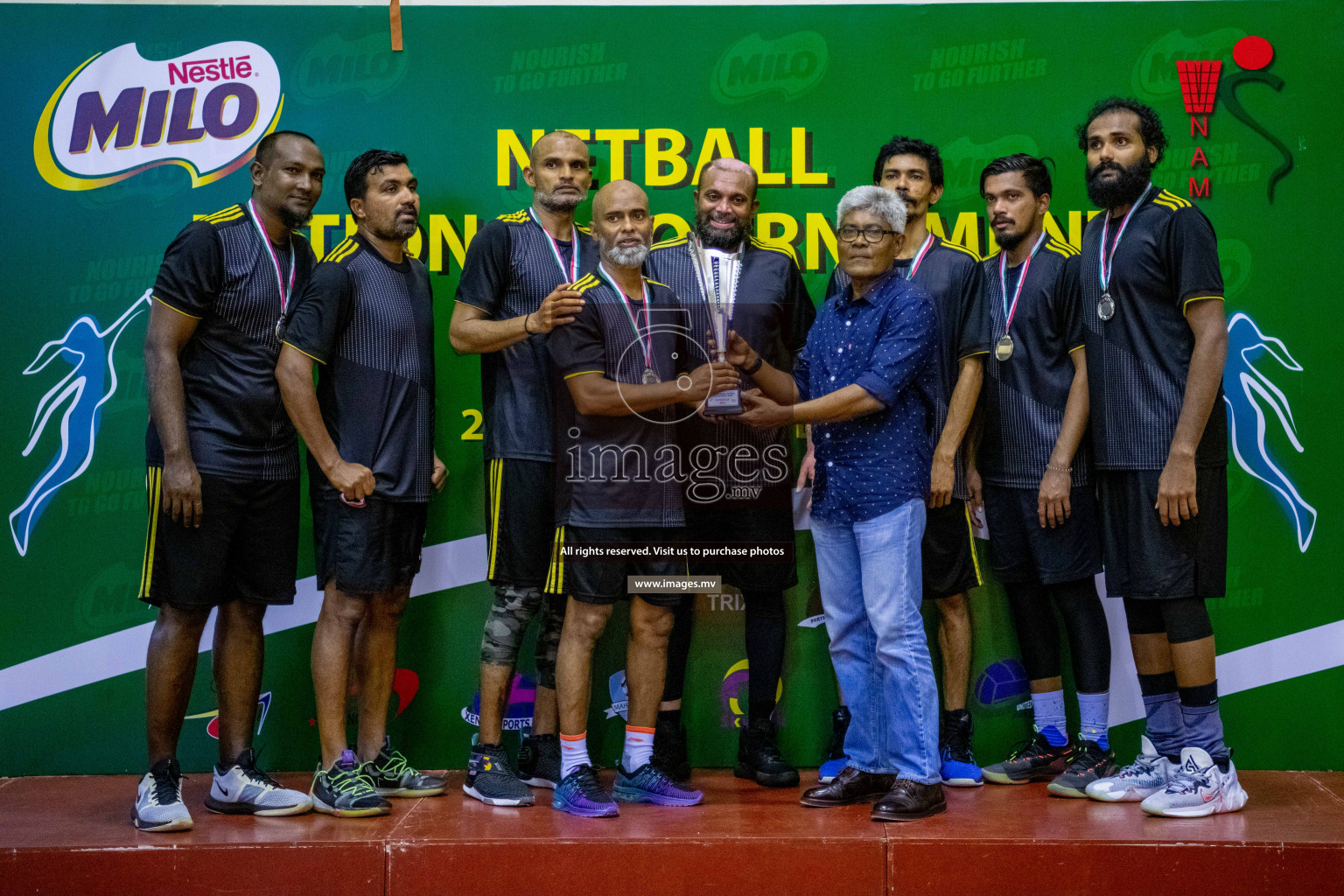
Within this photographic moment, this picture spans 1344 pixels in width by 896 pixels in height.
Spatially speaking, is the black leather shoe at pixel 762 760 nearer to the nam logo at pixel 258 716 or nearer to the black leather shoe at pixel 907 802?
the black leather shoe at pixel 907 802

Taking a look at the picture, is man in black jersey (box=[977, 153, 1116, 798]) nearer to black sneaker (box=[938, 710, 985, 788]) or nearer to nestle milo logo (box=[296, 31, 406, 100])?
black sneaker (box=[938, 710, 985, 788])

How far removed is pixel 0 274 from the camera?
141 inches

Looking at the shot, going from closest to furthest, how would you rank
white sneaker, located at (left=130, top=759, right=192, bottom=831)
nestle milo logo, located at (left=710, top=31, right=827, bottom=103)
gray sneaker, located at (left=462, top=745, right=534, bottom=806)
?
white sneaker, located at (left=130, top=759, right=192, bottom=831) → gray sneaker, located at (left=462, top=745, right=534, bottom=806) → nestle milo logo, located at (left=710, top=31, right=827, bottom=103)

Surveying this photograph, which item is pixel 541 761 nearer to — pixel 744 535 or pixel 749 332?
pixel 744 535

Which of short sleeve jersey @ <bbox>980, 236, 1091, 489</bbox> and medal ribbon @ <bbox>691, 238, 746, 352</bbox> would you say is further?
short sleeve jersey @ <bbox>980, 236, 1091, 489</bbox>

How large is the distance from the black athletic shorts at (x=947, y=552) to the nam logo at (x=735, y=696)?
0.65 metres

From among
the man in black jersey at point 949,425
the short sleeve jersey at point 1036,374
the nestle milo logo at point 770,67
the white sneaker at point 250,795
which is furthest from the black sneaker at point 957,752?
the nestle milo logo at point 770,67

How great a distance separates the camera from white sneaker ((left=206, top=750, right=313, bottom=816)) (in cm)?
294

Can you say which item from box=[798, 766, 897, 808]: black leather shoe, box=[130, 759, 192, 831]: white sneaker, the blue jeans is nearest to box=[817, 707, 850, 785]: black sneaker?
box=[798, 766, 897, 808]: black leather shoe

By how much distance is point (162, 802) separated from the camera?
9.27ft

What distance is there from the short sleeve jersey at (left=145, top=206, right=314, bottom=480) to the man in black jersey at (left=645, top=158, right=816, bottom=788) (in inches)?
44.9

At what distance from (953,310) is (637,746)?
158cm

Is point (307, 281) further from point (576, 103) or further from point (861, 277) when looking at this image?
point (861, 277)

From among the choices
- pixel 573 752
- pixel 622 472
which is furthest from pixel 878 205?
pixel 573 752
